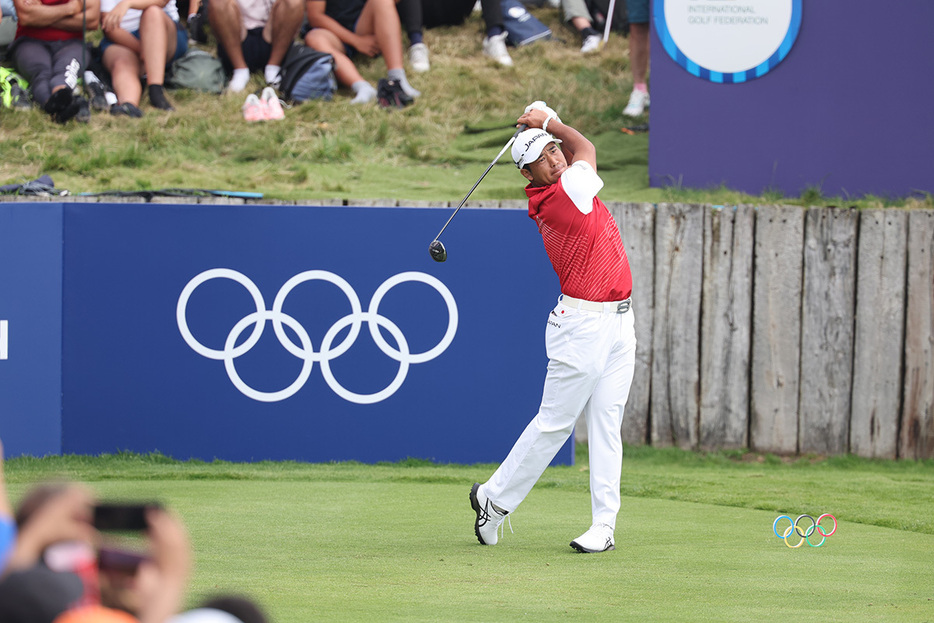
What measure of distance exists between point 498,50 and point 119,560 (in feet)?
38.7

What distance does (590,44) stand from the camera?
43.9 feet

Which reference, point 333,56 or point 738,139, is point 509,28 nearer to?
point 333,56

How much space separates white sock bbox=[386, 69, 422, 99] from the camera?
12.0 m

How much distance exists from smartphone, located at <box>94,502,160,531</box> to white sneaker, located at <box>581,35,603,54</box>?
12.3 meters

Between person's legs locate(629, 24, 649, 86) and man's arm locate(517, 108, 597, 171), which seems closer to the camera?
man's arm locate(517, 108, 597, 171)

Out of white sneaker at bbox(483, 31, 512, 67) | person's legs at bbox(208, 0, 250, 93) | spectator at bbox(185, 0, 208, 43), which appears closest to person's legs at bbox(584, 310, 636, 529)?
person's legs at bbox(208, 0, 250, 93)

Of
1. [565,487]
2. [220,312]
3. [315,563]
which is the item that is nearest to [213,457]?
[220,312]

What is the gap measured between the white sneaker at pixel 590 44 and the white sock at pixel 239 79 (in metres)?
3.81

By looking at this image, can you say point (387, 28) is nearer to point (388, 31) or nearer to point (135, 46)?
point (388, 31)

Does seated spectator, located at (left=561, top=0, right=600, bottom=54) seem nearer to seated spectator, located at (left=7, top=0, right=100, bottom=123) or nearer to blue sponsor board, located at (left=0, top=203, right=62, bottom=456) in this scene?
seated spectator, located at (left=7, top=0, right=100, bottom=123)

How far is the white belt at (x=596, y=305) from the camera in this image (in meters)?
5.54

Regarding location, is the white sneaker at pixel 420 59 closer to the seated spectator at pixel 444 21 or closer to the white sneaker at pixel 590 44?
the seated spectator at pixel 444 21

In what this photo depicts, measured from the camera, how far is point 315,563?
4.86 m

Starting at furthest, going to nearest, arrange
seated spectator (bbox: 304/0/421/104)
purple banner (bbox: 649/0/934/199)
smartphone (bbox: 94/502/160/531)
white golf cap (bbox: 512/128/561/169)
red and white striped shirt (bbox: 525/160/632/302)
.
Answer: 1. seated spectator (bbox: 304/0/421/104)
2. purple banner (bbox: 649/0/934/199)
3. white golf cap (bbox: 512/128/561/169)
4. red and white striped shirt (bbox: 525/160/632/302)
5. smartphone (bbox: 94/502/160/531)
